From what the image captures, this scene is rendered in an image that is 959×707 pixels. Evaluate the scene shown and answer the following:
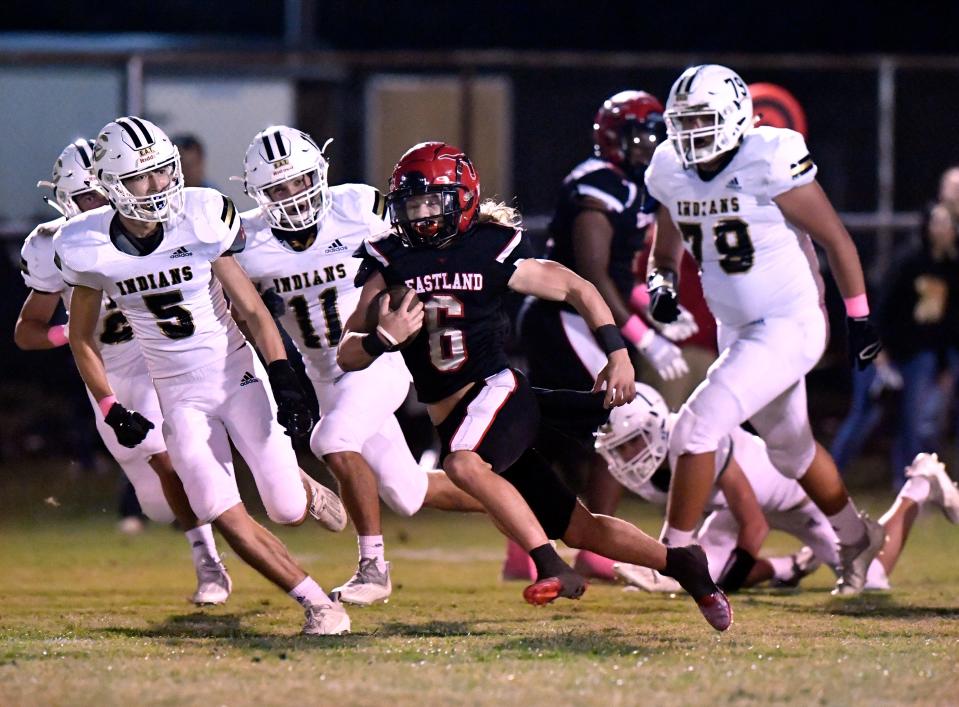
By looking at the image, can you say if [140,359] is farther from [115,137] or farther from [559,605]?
[559,605]

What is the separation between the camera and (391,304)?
5.45m

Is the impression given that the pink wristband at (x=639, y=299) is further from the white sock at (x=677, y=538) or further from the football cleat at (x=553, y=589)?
the football cleat at (x=553, y=589)

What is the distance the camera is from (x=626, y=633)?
557 cm

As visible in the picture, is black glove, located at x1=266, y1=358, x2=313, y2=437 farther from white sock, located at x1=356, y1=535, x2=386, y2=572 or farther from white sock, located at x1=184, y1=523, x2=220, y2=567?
white sock, located at x1=184, y1=523, x2=220, y2=567

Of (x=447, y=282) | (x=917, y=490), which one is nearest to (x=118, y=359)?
(x=447, y=282)

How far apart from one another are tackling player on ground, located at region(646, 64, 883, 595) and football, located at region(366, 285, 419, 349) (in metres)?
1.14

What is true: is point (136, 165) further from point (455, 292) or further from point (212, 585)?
point (212, 585)

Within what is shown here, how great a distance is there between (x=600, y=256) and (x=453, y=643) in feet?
7.51

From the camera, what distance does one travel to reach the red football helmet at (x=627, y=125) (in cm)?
737

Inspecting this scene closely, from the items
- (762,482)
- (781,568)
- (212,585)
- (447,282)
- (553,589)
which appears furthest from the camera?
(781,568)

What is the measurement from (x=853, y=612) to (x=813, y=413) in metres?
4.70

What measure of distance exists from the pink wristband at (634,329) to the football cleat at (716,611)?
5.74 feet

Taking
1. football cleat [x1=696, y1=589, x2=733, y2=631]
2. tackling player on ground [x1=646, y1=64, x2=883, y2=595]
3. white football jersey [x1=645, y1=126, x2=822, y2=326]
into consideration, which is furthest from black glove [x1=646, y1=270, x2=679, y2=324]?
football cleat [x1=696, y1=589, x2=733, y2=631]

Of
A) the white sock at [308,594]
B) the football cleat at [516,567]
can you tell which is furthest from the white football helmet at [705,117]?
the white sock at [308,594]
